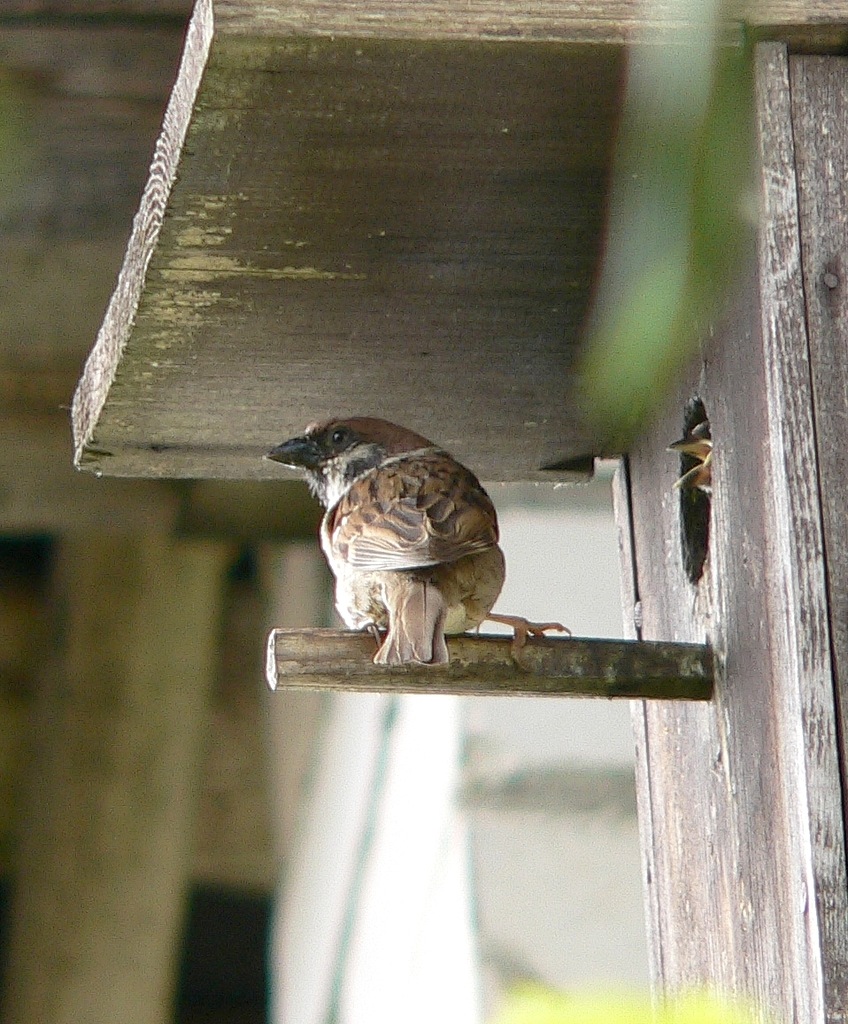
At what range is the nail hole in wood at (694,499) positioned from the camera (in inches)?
84.7

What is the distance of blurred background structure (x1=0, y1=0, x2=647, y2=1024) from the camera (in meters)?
2.69

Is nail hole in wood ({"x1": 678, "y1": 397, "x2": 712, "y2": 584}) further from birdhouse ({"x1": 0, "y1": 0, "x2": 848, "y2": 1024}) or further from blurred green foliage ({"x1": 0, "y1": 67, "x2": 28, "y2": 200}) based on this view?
blurred green foliage ({"x1": 0, "y1": 67, "x2": 28, "y2": 200})

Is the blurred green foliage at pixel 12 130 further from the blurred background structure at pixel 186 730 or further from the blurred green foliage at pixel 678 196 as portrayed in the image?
the blurred green foliage at pixel 678 196

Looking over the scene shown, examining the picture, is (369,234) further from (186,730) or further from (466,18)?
(186,730)

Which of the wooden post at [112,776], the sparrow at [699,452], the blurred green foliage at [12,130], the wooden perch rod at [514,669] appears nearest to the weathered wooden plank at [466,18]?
the sparrow at [699,452]

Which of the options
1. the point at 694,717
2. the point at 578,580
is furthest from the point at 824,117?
the point at 578,580

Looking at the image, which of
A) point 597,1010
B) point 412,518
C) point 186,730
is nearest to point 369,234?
point 412,518

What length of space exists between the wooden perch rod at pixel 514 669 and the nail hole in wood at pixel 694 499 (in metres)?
0.21

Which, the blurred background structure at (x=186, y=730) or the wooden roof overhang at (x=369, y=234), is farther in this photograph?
the blurred background structure at (x=186, y=730)

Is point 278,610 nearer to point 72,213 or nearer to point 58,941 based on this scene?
point 58,941

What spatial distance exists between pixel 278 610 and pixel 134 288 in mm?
1661

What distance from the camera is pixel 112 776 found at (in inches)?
133

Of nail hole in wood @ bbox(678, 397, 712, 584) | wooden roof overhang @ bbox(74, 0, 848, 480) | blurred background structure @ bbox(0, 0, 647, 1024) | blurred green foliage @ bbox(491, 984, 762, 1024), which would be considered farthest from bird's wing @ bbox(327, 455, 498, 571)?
blurred green foliage @ bbox(491, 984, 762, 1024)

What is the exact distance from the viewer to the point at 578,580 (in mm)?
3277
